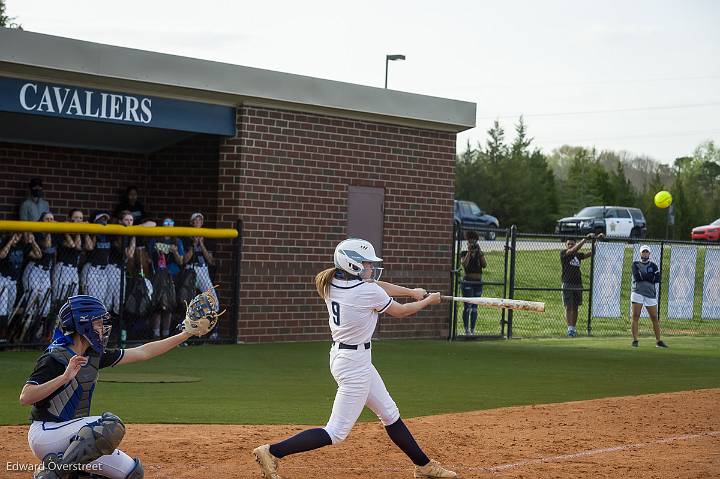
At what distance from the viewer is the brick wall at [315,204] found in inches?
710

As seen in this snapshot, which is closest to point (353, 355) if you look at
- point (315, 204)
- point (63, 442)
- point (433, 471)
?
point (433, 471)

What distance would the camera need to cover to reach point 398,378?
46.6 ft

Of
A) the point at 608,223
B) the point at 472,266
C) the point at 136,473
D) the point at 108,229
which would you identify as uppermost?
the point at 108,229

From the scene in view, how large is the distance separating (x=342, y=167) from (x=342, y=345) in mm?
11709

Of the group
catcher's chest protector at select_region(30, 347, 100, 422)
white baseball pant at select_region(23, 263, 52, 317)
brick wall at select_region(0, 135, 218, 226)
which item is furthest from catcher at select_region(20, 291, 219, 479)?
brick wall at select_region(0, 135, 218, 226)

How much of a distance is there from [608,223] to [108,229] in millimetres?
32277

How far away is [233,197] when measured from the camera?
17922 millimetres

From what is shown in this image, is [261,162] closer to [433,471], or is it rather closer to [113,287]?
[113,287]

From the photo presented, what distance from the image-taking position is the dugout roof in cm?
1538

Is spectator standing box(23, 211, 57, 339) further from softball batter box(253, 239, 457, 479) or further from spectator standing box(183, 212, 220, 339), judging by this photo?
softball batter box(253, 239, 457, 479)

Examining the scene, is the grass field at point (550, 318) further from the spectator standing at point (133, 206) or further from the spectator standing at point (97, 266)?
the spectator standing at point (97, 266)

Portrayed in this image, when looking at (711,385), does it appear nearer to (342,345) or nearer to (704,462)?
(704,462)

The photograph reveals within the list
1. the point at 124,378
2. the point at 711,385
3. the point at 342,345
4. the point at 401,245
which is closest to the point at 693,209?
the point at 401,245

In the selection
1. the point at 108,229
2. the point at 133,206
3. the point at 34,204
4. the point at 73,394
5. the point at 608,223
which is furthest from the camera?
the point at 608,223
